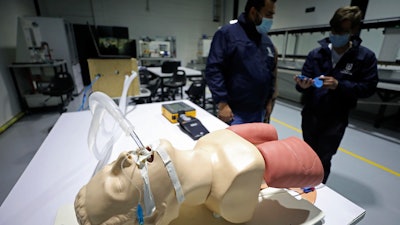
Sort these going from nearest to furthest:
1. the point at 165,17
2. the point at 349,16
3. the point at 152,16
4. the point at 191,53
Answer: the point at 349,16 < the point at 152,16 < the point at 165,17 < the point at 191,53

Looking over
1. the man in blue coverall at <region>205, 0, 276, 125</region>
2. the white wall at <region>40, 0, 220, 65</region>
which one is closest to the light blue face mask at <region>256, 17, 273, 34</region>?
the man in blue coverall at <region>205, 0, 276, 125</region>

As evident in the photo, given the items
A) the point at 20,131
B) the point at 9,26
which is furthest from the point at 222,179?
the point at 9,26

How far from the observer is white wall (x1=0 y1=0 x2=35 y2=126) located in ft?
10.0

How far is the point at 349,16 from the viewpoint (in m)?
1.22

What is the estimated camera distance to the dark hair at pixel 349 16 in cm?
121

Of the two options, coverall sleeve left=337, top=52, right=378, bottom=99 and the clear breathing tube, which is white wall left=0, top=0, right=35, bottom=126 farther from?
coverall sleeve left=337, top=52, right=378, bottom=99

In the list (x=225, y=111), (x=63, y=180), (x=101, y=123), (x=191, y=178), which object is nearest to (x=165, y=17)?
(x=225, y=111)

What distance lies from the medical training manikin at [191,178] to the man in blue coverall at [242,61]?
832 mm

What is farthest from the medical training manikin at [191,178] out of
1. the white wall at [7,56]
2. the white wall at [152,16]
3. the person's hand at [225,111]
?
the white wall at [152,16]

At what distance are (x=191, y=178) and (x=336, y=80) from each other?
1285 millimetres

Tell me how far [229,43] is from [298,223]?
1.09 meters

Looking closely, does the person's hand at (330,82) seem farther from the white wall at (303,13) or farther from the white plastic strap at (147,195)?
the white wall at (303,13)

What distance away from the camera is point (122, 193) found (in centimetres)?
41

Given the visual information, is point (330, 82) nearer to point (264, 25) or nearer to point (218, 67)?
point (264, 25)
